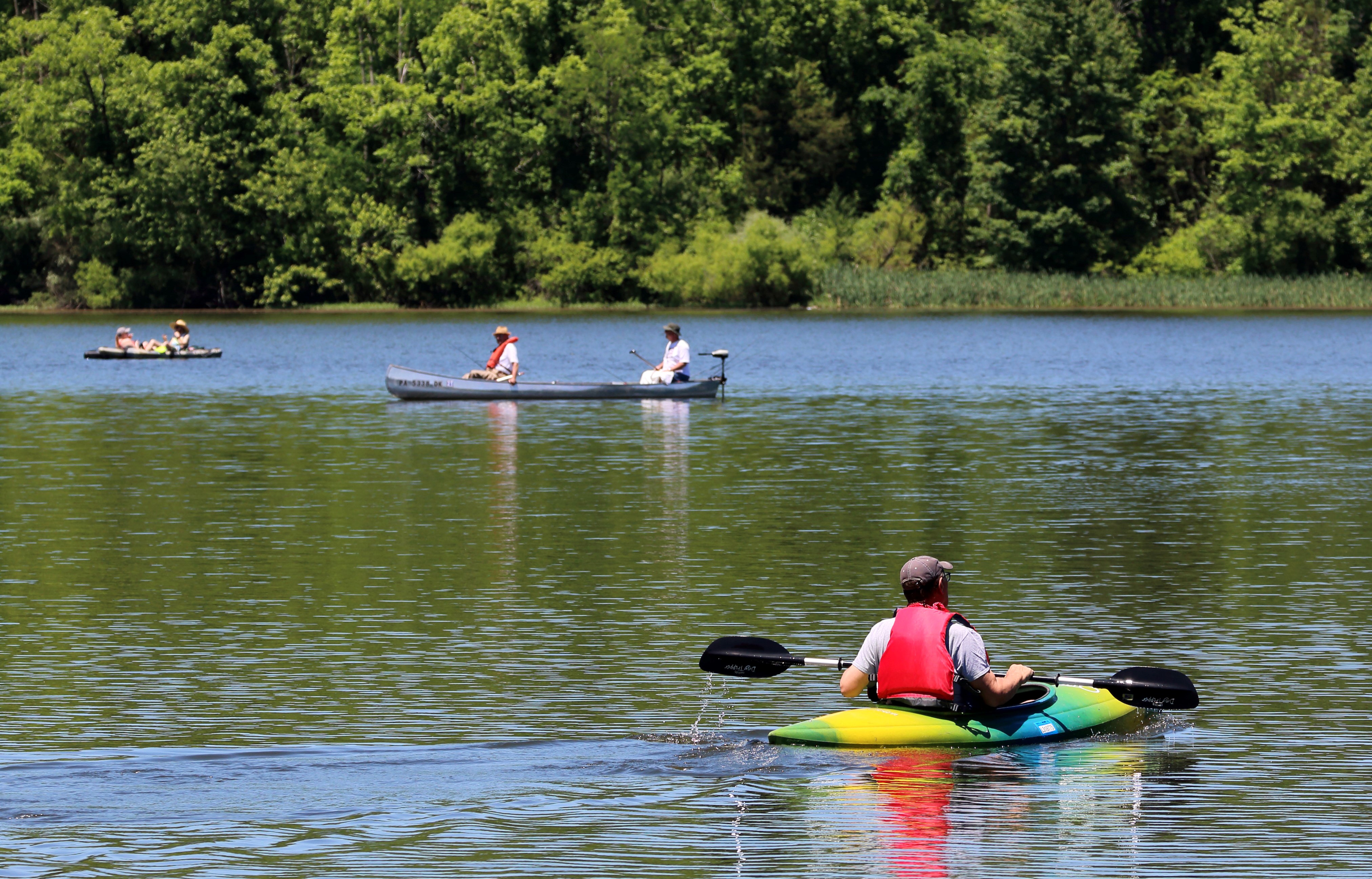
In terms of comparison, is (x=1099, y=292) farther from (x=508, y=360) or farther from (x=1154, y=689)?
(x=1154, y=689)

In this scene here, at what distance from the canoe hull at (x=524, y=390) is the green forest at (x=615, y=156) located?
5298cm

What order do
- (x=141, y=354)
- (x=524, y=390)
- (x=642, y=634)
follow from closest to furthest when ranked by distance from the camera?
1. (x=642, y=634)
2. (x=524, y=390)
3. (x=141, y=354)

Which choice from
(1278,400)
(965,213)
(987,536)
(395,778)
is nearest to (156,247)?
(965,213)

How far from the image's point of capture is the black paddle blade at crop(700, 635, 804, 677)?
13305 mm

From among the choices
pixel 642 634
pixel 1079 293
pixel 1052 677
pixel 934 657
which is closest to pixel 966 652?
pixel 934 657

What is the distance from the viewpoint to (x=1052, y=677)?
1398 centimetres

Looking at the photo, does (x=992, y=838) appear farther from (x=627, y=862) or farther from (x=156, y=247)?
(x=156, y=247)

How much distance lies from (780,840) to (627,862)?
0.86 meters

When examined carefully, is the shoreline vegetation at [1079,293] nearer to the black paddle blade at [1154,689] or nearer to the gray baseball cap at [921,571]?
the black paddle blade at [1154,689]

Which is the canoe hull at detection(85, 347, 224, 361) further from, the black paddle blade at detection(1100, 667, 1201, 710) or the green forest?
the black paddle blade at detection(1100, 667, 1201, 710)

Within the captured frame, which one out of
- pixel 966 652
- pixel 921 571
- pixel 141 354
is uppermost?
pixel 921 571

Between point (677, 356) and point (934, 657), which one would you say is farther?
point (677, 356)

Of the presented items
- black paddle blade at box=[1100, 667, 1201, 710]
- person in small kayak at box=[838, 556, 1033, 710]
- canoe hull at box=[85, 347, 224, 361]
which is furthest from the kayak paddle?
canoe hull at box=[85, 347, 224, 361]

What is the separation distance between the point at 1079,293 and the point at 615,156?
2485cm
